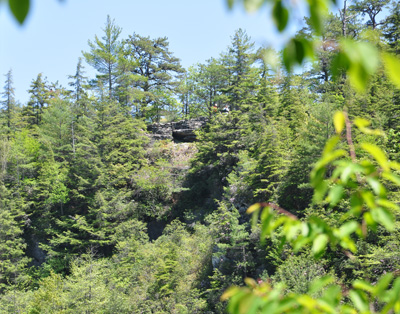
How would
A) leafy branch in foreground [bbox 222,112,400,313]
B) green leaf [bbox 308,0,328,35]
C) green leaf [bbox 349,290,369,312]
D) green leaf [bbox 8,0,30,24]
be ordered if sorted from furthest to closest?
green leaf [bbox 349,290,369,312] → leafy branch in foreground [bbox 222,112,400,313] → green leaf [bbox 308,0,328,35] → green leaf [bbox 8,0,30,24]

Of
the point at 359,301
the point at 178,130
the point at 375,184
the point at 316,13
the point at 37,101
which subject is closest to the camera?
the point at 316,13

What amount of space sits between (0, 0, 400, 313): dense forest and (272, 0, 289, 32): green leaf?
5.62 metres

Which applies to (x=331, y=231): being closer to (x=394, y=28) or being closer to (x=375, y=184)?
(x=375, y=184)

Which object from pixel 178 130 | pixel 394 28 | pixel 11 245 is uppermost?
pixel 394 28

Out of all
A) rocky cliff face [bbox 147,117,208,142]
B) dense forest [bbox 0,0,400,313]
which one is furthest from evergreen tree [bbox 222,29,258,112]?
rocky cliff face [bbox 147,117,208,142]

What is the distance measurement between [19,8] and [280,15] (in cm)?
62

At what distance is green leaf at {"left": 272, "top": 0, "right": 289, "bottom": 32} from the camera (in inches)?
30.3

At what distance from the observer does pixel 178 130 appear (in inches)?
1016

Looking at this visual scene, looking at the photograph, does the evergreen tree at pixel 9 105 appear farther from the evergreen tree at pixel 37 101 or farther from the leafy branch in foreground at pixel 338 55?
the leafy branch in foreground at pixel 338 55

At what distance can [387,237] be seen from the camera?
25.0 ft

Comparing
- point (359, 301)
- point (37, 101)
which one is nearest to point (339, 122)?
point (359, 301)

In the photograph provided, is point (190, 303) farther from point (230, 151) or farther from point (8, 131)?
point (8, 131)

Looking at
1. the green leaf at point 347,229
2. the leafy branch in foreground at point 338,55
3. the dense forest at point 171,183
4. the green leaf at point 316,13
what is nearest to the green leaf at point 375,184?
the green leaf at point 347,229

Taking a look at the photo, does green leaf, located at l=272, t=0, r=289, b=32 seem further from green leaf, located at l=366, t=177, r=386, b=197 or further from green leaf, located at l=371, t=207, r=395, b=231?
green leaf, located at l=371, t=207, r=395, b=231
